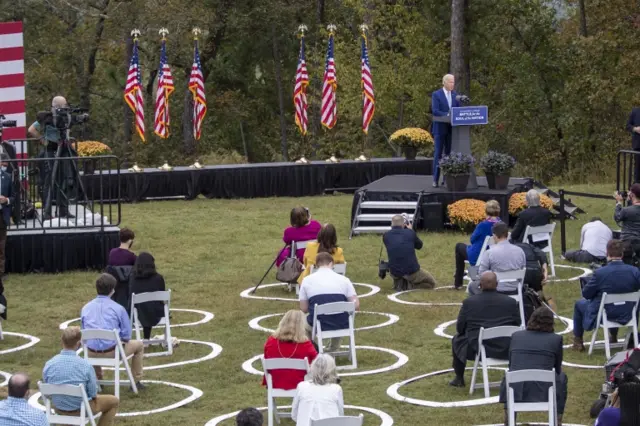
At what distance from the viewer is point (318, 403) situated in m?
10.4

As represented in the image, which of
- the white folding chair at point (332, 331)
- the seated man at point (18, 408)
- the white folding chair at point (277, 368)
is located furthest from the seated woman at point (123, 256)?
the seated man at point (18, 408)

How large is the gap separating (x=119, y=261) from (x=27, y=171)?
6.17 m

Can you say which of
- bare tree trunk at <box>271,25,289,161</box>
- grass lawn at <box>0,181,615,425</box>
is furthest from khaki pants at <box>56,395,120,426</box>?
bare tree trunk at <box>271,25,289,161</box>

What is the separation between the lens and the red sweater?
11.7m

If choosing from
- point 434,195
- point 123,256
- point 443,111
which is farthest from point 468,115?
point 123,256

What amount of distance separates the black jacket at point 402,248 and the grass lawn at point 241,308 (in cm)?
41

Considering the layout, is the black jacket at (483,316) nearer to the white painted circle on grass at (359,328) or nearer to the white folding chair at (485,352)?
the white folding chair at (485,352)

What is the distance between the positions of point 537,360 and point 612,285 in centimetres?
288

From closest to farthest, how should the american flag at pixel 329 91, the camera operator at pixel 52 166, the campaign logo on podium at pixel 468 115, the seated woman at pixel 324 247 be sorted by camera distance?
the seated woman at pixel 324 247 → the camera operator at pixel 52 166 → the campaign logo on podium at pixel 468 115 → the american flag at pixel 329 91

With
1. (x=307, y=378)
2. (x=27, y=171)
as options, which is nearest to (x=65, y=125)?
(x=27, y=171)

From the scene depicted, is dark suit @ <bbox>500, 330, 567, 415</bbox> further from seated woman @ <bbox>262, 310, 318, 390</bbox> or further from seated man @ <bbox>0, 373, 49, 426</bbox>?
seated man @ <bbox>0, 373, 49, 426</bbox>

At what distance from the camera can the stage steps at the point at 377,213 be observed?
24125mm

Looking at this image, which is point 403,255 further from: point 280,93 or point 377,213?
point 280,93

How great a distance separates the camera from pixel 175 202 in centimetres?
2891
